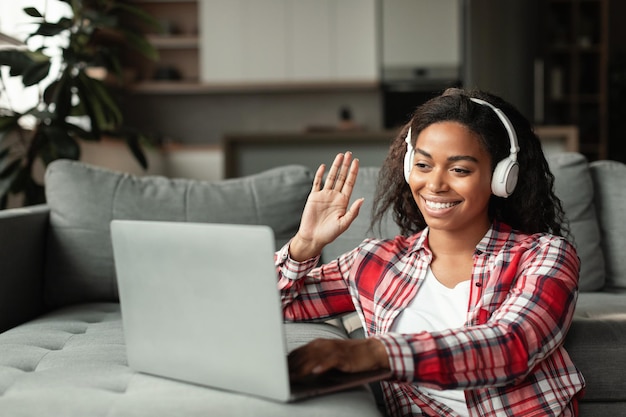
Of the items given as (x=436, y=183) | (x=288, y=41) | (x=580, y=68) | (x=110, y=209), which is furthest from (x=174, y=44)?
(x=436, y=183)

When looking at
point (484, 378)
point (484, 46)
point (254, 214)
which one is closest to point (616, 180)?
point (254, 214)

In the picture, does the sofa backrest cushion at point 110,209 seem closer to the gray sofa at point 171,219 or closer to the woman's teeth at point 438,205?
the gray sofa at point 171,219

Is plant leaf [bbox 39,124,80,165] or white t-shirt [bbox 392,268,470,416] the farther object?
plant leaf [bbox 39,124,80,165]

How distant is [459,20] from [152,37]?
2657 millimetres

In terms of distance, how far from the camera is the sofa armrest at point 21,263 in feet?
6.29

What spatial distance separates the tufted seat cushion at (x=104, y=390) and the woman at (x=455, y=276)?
0.08 metres

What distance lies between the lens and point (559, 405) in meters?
1.24

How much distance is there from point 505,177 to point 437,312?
26 cm

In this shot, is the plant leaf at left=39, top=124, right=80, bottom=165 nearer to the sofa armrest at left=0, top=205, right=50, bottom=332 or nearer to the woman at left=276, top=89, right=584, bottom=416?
the sofa armrest at left=0, top=205, right=50, bottom=332

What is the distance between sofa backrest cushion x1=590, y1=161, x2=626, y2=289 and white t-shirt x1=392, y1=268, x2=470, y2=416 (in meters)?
1.00

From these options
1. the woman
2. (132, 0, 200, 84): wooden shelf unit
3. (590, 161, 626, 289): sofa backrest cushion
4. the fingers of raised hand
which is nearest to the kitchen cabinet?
(132, 0, 200, 84): wooden shelf unit

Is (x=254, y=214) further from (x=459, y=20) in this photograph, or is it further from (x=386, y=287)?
(x=459, y=20)

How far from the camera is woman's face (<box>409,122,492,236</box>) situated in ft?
4.29

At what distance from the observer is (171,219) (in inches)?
82.6
